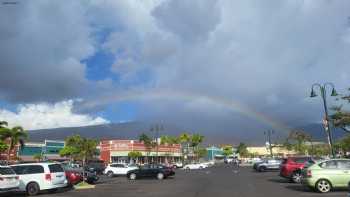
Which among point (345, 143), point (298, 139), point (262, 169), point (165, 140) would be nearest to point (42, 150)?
point (165, 140)

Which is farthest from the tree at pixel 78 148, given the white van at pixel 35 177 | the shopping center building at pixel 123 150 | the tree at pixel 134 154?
the white van at pixel 35 177

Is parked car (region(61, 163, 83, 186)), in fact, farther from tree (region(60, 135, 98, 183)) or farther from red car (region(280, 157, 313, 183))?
tree (region(60, 135, 98, 183))

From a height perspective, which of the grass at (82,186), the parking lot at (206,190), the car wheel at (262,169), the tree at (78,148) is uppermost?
the tree at (78,148)

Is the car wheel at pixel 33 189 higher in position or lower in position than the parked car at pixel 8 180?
lower

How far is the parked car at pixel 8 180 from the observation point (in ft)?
76.3

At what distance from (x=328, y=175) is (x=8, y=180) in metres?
15.7

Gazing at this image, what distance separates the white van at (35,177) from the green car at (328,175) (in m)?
13.7

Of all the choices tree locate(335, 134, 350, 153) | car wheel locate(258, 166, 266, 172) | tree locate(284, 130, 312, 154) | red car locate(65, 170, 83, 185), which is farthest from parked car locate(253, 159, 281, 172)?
tree locate(284, 130, 312, 154)

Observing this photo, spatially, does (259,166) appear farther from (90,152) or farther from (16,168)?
(90,152)

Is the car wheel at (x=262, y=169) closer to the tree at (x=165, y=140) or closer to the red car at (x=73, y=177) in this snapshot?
the red car at (x=73, y=177)

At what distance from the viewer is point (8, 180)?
76.9ft

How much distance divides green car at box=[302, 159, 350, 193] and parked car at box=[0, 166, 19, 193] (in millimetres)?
14717

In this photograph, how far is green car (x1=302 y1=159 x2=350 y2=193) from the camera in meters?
21.2

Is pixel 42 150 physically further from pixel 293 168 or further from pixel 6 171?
pixel 6 171
